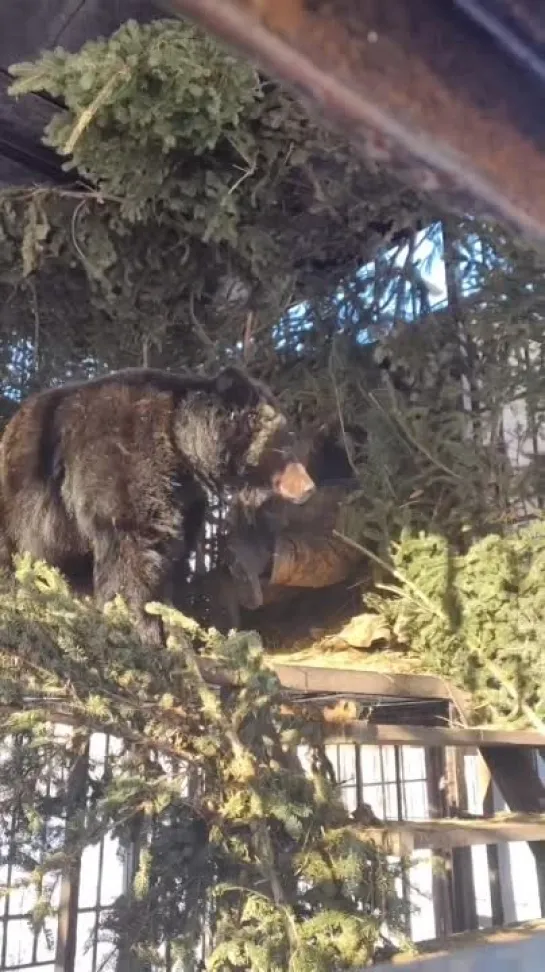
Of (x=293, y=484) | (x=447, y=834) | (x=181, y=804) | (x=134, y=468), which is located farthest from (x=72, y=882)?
(x=293, y=484)

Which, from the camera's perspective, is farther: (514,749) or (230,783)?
(514,749)

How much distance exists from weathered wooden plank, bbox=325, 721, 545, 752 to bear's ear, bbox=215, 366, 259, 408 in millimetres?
896

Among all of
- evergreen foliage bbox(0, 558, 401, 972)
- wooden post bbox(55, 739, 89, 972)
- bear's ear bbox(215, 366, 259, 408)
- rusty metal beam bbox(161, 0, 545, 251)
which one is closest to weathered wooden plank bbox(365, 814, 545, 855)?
evergreen foliage bbox(0, 558, 401, 972)

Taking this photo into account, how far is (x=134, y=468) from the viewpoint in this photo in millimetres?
2080

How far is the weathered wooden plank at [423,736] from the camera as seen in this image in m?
1.57

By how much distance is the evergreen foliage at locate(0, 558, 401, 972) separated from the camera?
4.13 ft

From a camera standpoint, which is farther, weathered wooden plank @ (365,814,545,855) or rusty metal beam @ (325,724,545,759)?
rusty metal beam @ (325,724,545,759)

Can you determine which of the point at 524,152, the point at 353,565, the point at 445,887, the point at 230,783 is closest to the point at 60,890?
the point at 230,783

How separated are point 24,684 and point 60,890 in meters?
0.35

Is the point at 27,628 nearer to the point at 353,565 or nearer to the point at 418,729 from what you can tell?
the point at 418,729

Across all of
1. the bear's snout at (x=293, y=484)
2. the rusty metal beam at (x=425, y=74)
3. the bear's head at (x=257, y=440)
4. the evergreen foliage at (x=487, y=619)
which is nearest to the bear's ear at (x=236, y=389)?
the bear's head at (x=257, y=440)

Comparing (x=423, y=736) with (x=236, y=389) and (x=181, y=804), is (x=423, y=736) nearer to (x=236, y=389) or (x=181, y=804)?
(x=181, y=804)

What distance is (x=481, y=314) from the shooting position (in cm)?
248

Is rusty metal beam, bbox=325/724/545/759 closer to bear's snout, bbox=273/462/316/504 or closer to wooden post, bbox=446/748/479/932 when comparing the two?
wooden post, bbox=446/748/479/932
